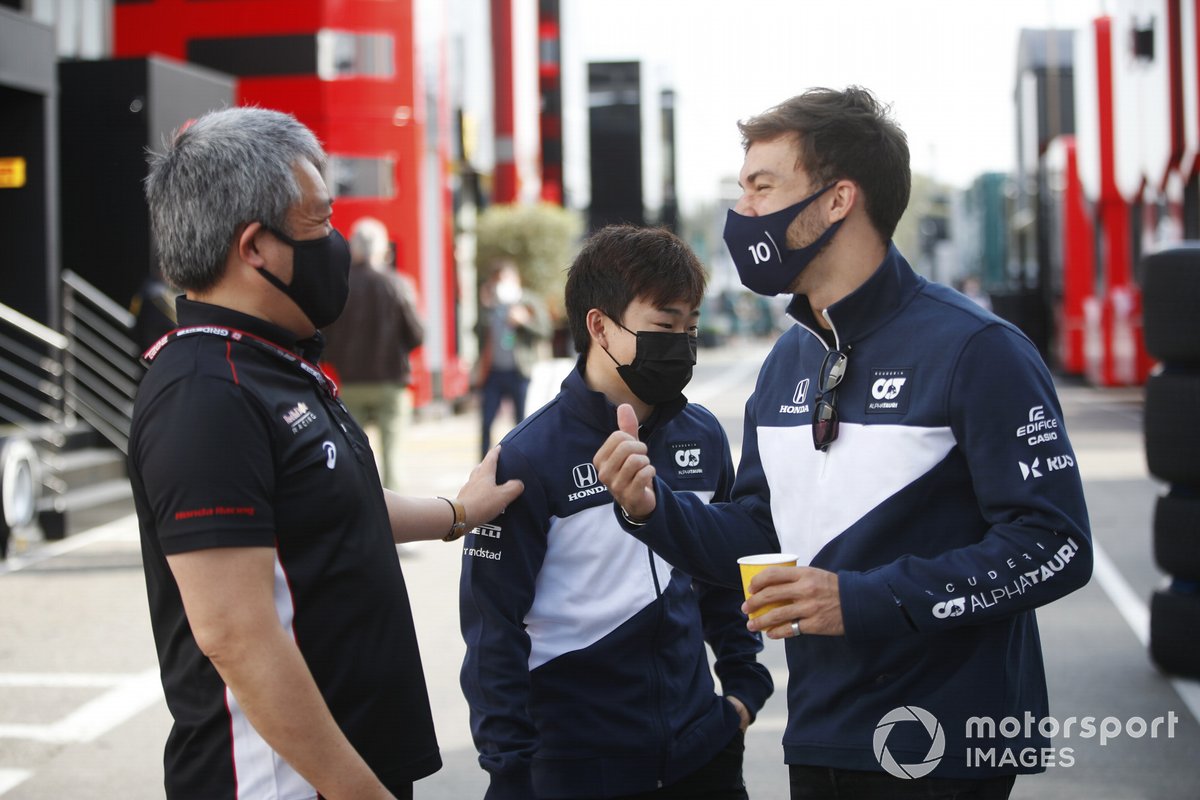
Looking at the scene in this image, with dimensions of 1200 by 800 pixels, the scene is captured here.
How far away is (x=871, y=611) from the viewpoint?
8.16 feet

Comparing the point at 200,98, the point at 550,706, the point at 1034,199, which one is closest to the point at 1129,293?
the point at 1034,199

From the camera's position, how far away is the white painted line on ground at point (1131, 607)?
20.1 ft

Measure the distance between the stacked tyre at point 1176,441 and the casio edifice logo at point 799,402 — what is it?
155 inches

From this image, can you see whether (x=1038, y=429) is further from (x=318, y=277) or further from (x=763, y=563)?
(x=318, y=277)

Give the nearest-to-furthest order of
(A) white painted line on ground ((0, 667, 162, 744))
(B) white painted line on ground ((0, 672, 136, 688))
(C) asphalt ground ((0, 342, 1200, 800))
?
(C) asphalt ground ((0, 342, 1200, 800))
(A) white painted line on ground ((0, 667, 162, 744))
(B) white painted line on ground ((0, 672, 136, 688))

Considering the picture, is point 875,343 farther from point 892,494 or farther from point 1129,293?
point 1129,293

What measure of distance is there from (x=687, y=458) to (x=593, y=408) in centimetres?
28

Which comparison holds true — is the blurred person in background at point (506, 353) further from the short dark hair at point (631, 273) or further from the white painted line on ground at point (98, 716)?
the short dark hair at point (631, 273)

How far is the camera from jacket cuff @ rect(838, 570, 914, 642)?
2484 mm

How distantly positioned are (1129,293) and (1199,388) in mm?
16056

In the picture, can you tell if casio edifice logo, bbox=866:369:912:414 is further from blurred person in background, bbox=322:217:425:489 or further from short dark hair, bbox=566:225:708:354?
blurred person in background, bbox=322:217:425:489

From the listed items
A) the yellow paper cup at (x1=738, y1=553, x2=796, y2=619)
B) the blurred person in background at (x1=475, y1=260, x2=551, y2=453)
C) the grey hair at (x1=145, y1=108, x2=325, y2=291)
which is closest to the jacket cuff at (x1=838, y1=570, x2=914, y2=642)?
the yellow paper cup at (x1=738, y1=553, x2=796, y2=619)

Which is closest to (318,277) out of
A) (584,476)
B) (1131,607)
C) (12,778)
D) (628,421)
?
(628,421)

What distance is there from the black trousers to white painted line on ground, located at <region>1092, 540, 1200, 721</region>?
362 centimetres
